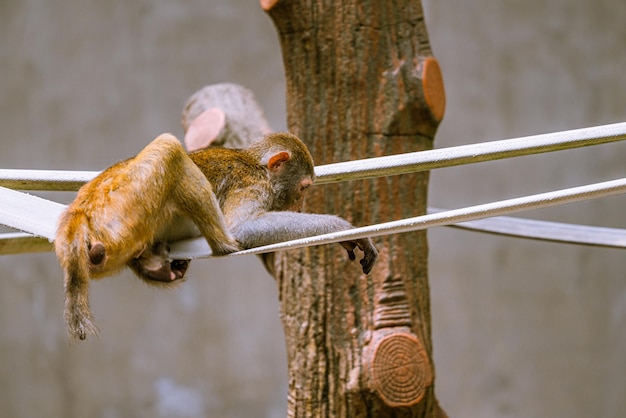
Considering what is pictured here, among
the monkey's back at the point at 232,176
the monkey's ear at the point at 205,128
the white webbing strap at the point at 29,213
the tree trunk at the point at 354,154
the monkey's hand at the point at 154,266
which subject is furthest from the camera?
the monkey's ear at the point at 205,128

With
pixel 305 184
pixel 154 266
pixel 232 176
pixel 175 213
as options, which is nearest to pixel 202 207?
pixel 175 213

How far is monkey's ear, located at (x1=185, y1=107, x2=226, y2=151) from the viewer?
4.18 meters

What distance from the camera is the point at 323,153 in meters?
3.44

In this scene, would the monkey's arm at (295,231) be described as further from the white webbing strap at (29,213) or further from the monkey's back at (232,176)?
the white webbing strap at (29,213)

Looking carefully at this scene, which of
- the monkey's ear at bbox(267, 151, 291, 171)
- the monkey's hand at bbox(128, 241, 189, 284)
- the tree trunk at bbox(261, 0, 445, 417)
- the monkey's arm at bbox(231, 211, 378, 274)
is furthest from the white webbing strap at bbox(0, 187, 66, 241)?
the tree trunk at bbox(261, 0, 445, 417)

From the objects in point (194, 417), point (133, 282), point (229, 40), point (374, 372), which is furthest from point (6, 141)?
point (374, 372)

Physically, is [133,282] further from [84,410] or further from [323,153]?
[323,153]

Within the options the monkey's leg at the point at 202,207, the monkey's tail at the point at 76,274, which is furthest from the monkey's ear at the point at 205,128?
the monkey's tail at the point at 76,274

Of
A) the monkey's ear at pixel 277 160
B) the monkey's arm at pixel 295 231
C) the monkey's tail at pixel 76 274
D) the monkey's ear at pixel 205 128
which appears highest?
the monkey's ear at pixel 205 128

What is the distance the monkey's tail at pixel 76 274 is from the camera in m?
2.29

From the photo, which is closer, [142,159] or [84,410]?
[142,159]

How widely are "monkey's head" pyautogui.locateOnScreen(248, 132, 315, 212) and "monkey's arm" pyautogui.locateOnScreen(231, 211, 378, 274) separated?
1.00ft

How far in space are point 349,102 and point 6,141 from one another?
4.94 metres

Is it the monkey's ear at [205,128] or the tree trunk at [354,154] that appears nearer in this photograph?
the tree trunk at [354,154]
